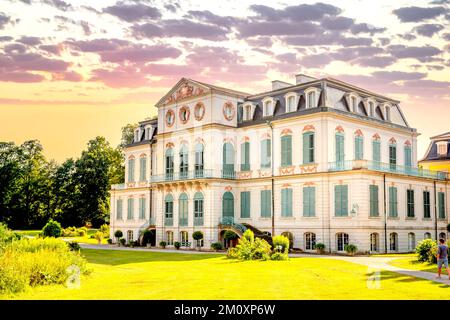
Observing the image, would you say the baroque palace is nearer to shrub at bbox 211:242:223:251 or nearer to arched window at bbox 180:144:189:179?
arched window at bbox 180:144:189:179

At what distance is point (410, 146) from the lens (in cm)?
4622

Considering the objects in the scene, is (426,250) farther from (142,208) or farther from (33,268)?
(142,208)

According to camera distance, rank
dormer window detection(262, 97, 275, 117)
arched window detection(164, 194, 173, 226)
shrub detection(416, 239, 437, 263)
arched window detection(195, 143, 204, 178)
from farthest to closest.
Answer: arched window detection(164, 194, 173, 226) < arched window detection(195, 143, 204, 178) < dormer window detection(262, 97, 275, 117) < shrub detection(416, 239, 437, 263)

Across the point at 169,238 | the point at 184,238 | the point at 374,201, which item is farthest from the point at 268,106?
the point at 169,238

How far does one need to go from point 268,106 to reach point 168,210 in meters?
12.2

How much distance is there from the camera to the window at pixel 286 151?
4085 centimetres

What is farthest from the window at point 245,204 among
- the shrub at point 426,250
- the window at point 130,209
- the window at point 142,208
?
Result: the shrub at point 426,250

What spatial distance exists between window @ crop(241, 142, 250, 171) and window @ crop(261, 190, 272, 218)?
275 cm

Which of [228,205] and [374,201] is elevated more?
[374,201]

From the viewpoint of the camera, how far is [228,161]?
44.5 m

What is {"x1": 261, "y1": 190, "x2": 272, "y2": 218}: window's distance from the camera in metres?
41.8

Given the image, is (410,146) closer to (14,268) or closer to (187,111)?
(187,111)

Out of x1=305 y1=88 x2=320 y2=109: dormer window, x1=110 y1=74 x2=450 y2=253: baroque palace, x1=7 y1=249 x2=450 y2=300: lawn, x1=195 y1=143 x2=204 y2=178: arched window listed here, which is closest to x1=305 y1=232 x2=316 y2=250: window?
x1=110 y1=74 x2=450 y2=253: baroque palace
